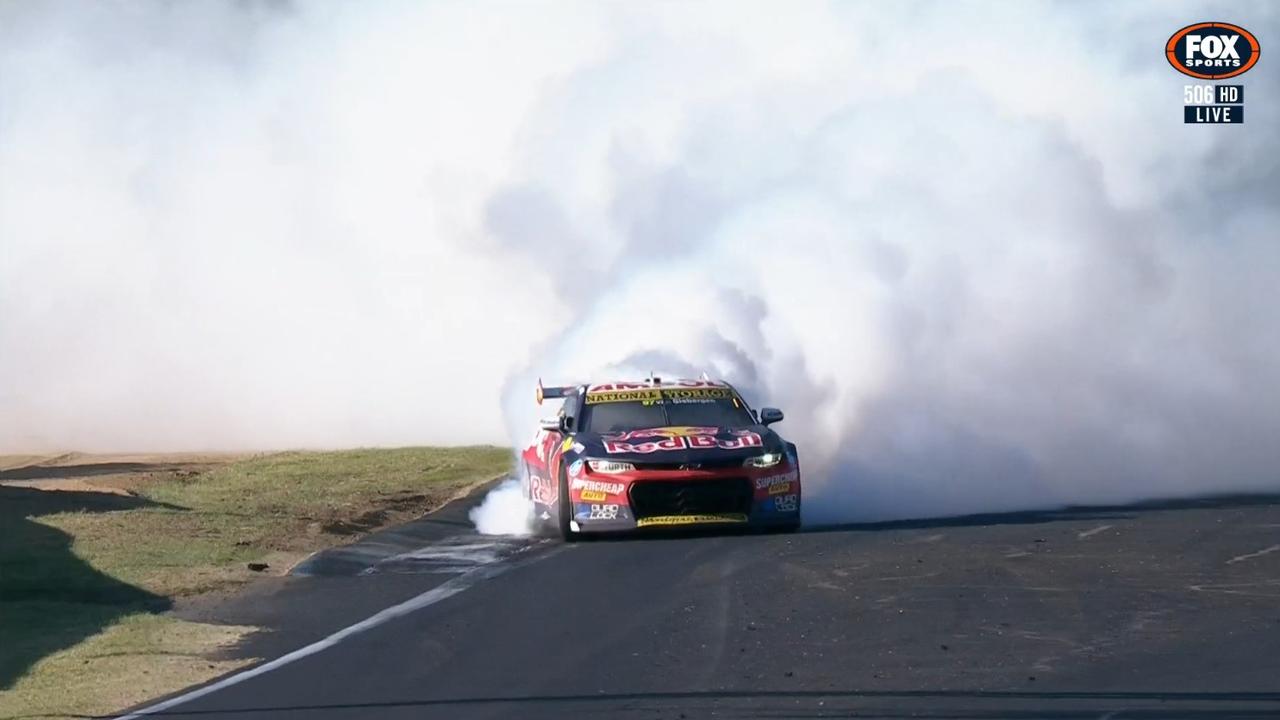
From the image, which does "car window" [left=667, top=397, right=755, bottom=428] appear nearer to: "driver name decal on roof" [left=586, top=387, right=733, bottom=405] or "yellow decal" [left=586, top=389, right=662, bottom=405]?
"driver name decal on roof" [left=586, top=387, right=733, bottom=405]

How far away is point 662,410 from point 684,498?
1.76m

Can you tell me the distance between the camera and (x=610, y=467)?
18.4 m

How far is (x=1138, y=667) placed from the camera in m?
10.5

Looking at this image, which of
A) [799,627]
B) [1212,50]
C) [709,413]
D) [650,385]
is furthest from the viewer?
[1212,50]

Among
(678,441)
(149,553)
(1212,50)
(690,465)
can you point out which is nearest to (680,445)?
(678,441)

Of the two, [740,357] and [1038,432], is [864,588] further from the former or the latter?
[1038,432]

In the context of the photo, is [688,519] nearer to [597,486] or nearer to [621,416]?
[597,486]

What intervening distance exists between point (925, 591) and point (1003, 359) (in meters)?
17.5

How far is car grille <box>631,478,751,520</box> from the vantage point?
18312 mm

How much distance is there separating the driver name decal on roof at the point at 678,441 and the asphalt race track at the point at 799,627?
89cm

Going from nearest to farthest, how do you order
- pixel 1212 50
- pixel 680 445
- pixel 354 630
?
pixel 354 630 < pixel 680 445 < pixel 1212 50

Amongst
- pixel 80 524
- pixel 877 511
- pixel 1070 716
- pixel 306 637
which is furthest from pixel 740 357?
pixel 1070 716

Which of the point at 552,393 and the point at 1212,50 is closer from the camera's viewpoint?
the point at 552,393

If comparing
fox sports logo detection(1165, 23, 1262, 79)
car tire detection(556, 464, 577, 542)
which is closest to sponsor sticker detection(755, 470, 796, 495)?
car tire detection(556, 464, 577, 542)
